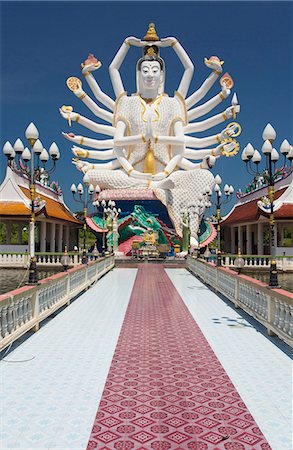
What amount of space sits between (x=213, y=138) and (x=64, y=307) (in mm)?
30790

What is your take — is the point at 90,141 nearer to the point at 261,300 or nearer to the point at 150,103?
the point at 150,103

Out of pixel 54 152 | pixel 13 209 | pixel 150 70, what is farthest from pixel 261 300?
pixel 150 70

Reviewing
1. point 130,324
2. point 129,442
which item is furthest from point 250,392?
point 130,324

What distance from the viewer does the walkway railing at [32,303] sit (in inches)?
244

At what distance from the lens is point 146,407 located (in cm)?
442

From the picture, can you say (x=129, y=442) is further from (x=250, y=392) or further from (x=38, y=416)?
(x=250, y=392)

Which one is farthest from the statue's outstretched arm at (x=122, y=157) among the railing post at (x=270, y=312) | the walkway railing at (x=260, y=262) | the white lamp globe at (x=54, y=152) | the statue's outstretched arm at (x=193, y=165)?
the railing post at (x=270, y=312)

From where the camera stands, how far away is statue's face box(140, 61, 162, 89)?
3700 cm

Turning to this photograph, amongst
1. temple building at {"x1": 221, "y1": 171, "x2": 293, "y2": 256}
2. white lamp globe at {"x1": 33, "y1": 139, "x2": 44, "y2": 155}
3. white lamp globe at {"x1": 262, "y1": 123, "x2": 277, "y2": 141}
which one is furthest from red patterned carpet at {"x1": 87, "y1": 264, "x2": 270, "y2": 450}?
temple building at {"x1": 221, "y1": 171, "x2": 293, "y2": 256}

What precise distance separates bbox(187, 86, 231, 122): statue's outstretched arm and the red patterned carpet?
109 ft

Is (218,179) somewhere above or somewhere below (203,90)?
below

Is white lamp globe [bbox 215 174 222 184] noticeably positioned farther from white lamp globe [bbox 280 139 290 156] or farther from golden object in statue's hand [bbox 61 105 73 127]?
golden object in statue's hand [bbox 61 105 73 127]

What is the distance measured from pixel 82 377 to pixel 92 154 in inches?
1369

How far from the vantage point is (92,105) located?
39500 millimetres
